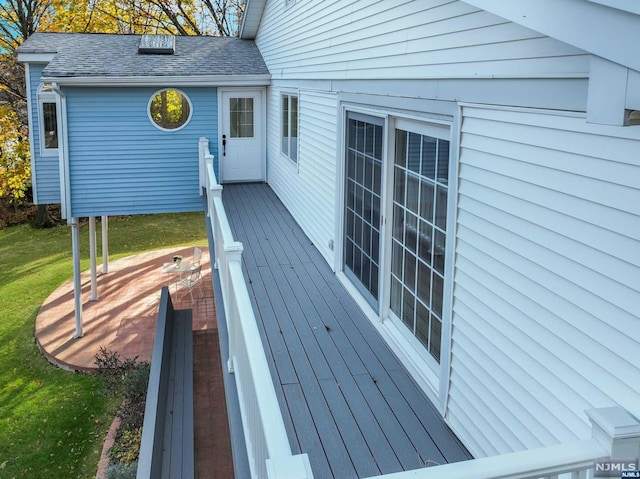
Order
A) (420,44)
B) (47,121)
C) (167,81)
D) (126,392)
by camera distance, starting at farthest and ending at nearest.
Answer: (47,121) → (167,81) → (126,392) → (420,44)

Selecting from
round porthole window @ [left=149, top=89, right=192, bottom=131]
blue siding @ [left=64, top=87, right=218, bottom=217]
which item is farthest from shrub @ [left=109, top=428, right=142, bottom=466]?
round porthole window @ [left=149, top=89, right=192, bottom=131]

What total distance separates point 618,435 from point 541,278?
34.6 inches

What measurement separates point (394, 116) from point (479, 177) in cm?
167

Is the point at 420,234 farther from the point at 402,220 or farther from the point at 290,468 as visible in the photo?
the point at 290,468

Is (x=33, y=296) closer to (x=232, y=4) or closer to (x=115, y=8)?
(x=115, y=8)

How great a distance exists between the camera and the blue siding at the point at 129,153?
11.0m

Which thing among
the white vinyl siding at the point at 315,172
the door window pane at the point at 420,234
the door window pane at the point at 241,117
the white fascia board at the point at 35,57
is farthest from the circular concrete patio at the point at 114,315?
the door window pane at the point at 420,234

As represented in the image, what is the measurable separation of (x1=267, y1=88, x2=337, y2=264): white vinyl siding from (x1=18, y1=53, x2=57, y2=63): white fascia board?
5.07 metres

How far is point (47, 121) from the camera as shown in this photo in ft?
39.1

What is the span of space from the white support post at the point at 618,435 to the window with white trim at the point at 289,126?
7637mm

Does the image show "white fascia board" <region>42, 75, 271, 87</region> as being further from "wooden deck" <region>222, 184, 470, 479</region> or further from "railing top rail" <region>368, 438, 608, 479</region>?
"railing top rail" <region>368, 438, 608, 479</region>

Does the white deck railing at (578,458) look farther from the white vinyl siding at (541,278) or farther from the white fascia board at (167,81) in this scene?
the white fascia board at (167,81)

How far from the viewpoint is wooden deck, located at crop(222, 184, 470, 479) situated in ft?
11.9

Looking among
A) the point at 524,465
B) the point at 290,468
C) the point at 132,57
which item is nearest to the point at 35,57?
the point at 132,57
